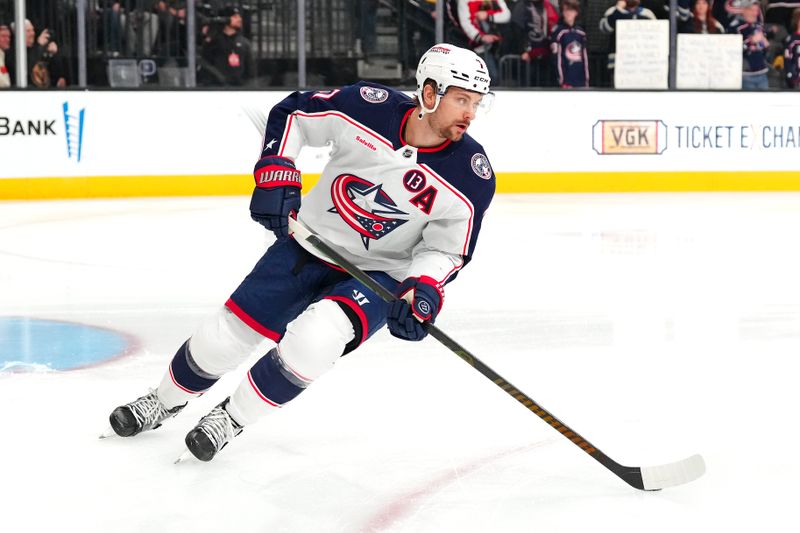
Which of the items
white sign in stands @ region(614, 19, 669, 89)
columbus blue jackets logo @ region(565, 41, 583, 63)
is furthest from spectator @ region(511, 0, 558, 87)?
white sign in stands @ region(614, 19, 669, 89)

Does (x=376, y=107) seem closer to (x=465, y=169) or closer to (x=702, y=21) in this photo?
(x=465, y=169)

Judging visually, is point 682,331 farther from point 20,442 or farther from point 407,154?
point 20,442

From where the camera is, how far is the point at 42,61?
838 cm

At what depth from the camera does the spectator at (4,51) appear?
8281 millimetres

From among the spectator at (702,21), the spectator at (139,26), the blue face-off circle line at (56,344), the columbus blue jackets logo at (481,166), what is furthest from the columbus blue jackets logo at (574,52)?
the columbus blue jackets logo at (481,166)

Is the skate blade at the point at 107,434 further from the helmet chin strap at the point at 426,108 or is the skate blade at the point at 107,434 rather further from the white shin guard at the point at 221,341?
the helmet chin strap at the point at 426,108

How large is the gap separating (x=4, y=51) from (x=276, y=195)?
21.1 ft

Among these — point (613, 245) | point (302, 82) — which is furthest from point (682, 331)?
point (302, 82)

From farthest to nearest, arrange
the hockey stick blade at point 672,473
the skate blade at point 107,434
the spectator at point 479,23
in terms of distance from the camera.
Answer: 1. the spectator at point 479,23
2. the skate blade at point 107,434
3. the hockey stick blade at point 672,473

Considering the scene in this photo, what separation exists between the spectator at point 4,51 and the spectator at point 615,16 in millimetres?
4425

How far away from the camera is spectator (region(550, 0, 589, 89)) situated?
367 inches

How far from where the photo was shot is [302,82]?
29.5 ft

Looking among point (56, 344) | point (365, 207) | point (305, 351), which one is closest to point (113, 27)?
point (56, 344)

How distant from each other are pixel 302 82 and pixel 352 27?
0.55 m
